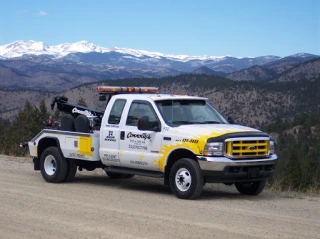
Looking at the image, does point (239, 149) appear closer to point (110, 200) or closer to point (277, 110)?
point (110, 200)

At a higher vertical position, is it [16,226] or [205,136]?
[205,136]

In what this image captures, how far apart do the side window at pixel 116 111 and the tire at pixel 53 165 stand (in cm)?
165

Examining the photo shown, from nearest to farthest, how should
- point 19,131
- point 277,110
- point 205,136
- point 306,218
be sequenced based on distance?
point 306,218 → point 205,136 → point 19,131 → point 277,110

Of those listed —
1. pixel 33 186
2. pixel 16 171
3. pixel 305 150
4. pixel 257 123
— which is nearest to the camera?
pixel 33 186

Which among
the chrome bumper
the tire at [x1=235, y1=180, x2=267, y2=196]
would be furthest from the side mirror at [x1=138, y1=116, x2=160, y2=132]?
the tire at [x1=235, y1=180, x2=267, y2=196]

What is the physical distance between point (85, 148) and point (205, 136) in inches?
120

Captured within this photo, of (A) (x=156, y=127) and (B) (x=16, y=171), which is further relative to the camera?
(B) (x=16, y=171)

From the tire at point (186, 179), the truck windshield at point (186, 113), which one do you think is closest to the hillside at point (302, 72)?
the truck windshield at point (186, 113)

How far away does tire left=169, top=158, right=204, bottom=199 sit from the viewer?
11.3 metres

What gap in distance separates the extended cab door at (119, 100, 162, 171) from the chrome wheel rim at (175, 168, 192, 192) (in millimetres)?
545

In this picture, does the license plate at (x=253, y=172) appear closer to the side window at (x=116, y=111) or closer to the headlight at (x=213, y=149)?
the headlight at (x=213, y=149)

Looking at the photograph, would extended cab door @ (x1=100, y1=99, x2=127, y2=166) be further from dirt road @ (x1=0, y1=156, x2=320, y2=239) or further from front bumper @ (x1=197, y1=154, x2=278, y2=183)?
front bumper @ (x1=197, y1=154, x2=278, y2=183)

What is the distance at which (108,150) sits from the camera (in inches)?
502

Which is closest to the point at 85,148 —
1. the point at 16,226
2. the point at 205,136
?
the point at 205,136
